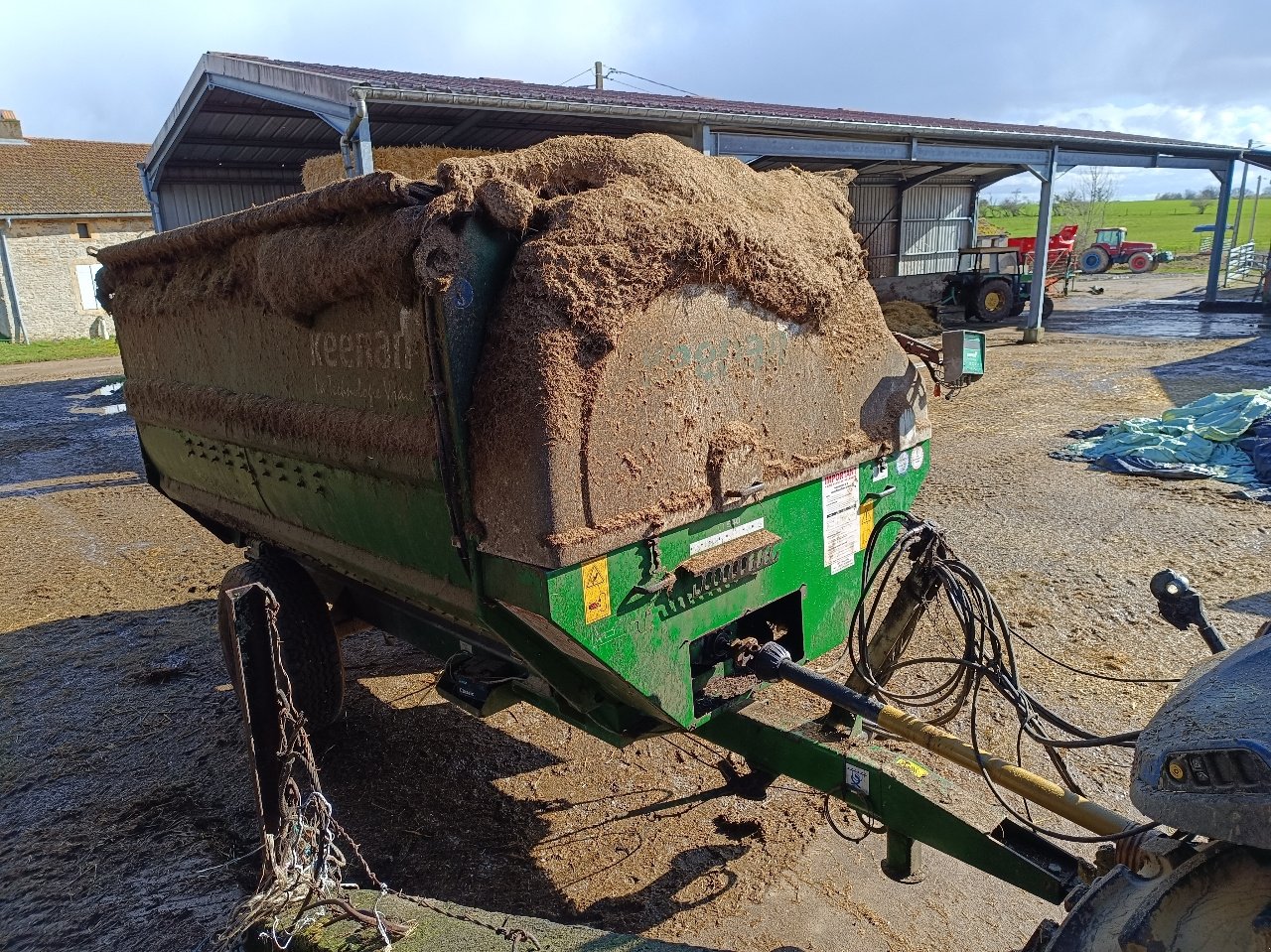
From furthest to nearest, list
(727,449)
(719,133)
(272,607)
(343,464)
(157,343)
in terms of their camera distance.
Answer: (719,133) → (157,343) → (343,464) → (727,449) → (272,607)

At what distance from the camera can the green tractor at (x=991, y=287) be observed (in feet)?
76.4

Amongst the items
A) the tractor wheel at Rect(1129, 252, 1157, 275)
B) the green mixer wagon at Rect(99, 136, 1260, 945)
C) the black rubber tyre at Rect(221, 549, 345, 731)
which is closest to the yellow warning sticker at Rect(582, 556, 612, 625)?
the green mixer wagon at Rect(99, 136, 1260, 945)

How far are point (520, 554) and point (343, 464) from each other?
114 cm

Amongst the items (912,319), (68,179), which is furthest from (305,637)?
(68,179)

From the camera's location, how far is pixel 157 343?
4.69 meters

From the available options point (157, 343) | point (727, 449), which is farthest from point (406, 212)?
point (157, 343)

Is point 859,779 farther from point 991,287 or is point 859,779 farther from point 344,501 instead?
point 991,287

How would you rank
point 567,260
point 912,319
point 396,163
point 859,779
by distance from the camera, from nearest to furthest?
point 567,260
point 859,779
point 396,163
point 912,319

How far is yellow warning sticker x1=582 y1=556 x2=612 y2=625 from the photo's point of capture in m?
2.56

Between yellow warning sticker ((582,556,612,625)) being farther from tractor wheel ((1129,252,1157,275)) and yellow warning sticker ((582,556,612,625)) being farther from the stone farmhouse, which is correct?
tractor wheel ((1129,252,1157,275))

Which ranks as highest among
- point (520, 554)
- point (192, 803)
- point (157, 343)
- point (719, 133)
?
point (719, 133)

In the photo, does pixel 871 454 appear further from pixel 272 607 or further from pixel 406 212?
pixel 272 607

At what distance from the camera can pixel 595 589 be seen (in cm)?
259

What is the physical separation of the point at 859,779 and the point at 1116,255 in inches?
1765
